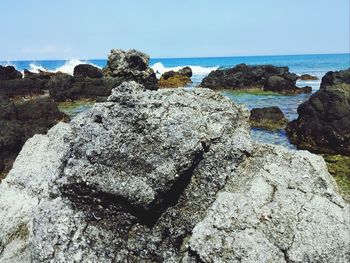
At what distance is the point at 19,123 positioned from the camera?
74.2 ft

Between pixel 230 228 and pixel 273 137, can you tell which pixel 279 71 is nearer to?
pixel 273 137

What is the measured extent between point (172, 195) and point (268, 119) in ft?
80.1

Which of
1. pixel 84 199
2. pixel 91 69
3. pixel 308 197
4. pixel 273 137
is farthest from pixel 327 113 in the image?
pixel 91 69

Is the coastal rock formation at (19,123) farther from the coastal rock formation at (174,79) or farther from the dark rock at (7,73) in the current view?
the coastal rock formation at (174,79)

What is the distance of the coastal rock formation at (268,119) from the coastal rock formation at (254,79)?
2392 cm

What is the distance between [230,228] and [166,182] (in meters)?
1.10

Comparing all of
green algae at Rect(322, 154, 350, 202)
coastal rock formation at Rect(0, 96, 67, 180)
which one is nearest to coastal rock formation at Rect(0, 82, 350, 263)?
green algae at Rect(322, 154, 350, 202)

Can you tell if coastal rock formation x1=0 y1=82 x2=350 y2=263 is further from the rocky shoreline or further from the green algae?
the green algae

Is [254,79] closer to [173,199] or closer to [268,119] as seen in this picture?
[268,119]

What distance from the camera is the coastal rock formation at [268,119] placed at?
95.0 feet

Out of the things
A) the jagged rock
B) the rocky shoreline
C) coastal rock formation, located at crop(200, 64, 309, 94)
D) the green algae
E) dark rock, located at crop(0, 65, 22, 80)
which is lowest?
coastal rock formation, located at crop(200, 64, 309, 94)

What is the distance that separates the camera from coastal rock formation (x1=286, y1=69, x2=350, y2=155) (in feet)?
75.2

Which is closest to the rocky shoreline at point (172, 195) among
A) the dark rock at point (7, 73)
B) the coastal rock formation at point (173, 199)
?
the coastal rock formation at point (173, 199)

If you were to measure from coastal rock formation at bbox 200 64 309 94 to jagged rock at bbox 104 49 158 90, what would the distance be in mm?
12732
